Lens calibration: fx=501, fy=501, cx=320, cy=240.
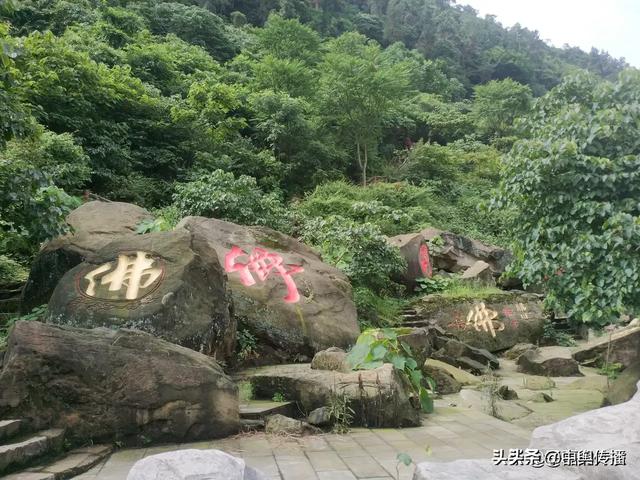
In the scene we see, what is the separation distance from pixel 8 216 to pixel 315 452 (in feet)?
14.6

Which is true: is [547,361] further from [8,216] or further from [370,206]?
[8,216]

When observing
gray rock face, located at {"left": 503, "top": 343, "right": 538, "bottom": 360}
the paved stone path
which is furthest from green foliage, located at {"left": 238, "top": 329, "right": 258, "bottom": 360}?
gray rock face, located at {"left": 503, "top": 343, "right": 538, "bottom": 360}

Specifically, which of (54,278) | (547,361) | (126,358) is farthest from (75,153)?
(547,361)

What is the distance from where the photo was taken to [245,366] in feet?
21.8

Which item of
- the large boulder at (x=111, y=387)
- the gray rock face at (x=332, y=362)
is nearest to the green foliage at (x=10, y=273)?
the large boulder at (x=111, y=387)

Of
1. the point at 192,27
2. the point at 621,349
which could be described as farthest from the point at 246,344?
the point at 192,27

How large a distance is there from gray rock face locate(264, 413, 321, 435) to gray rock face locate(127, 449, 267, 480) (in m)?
2.35

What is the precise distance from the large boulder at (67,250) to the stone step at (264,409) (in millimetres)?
3347

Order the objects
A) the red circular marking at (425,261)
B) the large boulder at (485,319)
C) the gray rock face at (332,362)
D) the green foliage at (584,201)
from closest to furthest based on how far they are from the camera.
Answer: the green foliage at (584,201) < the gray rock face at (332,362) < the large boulder at (485,319) < the red circular marking at (425,261)

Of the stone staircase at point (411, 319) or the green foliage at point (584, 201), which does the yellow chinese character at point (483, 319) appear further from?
the green foliage at point (584, 201)

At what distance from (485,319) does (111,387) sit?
9.36 meters

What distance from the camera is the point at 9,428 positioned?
3559mm

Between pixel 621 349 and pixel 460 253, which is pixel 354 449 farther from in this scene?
pixel 460 253

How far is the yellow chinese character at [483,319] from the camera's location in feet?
37.7
